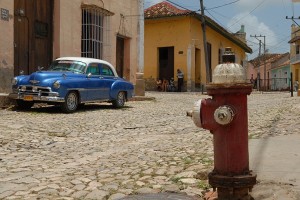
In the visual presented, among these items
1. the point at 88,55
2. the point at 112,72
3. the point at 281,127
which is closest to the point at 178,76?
the point at 88,55

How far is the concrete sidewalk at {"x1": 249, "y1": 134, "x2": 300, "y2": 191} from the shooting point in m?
3.15

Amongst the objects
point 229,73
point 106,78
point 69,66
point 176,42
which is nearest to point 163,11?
point 176,42

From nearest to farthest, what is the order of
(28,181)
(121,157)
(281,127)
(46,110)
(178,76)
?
(28,181), (121,157), (281,127), (46,110), (178,76)

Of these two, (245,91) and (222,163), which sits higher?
(245,91)

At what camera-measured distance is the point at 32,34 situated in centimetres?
1240

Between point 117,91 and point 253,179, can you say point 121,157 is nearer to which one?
point 253,179

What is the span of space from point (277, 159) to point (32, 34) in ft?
32.9

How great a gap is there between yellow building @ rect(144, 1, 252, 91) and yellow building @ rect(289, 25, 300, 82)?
2137cm

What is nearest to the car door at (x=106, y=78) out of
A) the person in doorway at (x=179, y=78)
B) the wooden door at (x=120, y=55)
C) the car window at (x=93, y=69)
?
the car window at (x=93, y=69)

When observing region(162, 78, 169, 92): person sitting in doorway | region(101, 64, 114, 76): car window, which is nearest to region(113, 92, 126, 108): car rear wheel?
region(101, 64, 114, 76): car window

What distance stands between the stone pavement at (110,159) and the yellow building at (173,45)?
17638mm

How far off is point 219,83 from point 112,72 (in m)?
9.91

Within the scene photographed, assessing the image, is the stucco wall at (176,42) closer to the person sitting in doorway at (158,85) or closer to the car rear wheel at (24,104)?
the person sitting in doorway at (158,85)

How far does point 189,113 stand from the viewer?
284 centimetres
